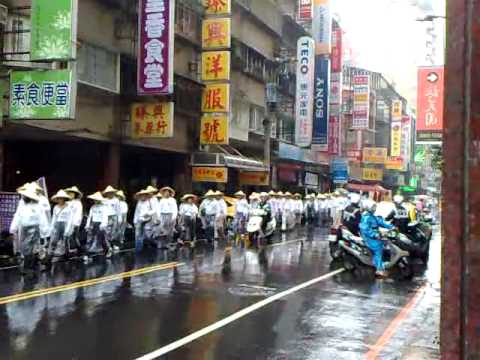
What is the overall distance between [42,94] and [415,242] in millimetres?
9771

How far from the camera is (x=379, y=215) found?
13.8 m

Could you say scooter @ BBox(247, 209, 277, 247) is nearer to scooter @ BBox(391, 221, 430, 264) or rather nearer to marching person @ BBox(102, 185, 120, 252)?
marching person @ BBox(102, 185, 120, 252)

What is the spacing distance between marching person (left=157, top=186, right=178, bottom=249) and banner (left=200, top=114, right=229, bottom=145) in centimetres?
688

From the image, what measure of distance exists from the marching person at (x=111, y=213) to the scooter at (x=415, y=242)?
6.93 m

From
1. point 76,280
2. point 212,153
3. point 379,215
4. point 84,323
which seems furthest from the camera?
point 212,153

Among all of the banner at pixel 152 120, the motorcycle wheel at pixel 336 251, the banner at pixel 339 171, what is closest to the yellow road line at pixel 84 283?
the motorcycle wheel at pixel 336 251

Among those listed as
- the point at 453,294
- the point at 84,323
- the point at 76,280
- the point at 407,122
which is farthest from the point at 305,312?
the point at 407,122

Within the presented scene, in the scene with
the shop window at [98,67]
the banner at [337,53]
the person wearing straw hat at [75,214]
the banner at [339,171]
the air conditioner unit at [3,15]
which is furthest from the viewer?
the banner at [339,171]

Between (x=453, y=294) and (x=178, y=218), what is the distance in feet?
59.9

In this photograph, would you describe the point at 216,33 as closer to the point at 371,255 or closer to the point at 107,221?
the point at 107,221

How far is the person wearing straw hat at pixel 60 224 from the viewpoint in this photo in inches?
543

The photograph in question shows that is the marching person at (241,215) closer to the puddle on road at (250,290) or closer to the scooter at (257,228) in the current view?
the scooter at (257,228)

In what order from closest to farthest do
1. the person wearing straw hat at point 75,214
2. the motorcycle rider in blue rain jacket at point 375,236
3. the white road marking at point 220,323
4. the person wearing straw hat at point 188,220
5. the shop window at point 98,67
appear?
the white road marking at point 220,323, the motorcycle rider in blue rain jacket at point 375,236, the person wearing straw hat at point 75,214, the person wearing straw hat at point 188,220, the shop window at point 98,67

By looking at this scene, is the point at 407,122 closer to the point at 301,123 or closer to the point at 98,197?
the point at 301,123
